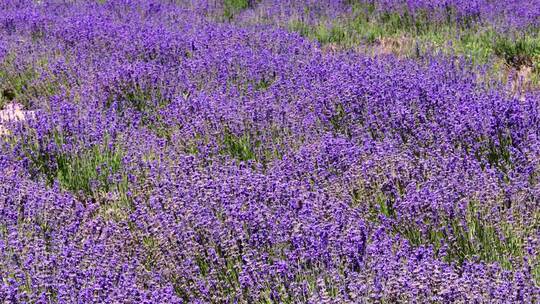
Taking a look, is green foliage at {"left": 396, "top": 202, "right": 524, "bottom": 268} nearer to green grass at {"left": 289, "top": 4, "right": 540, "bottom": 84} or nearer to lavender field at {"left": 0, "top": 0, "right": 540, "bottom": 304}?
lavender field at {"left": 0, "top": 0, "right": 540, "bottom": 304}

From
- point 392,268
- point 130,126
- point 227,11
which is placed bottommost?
point 227,11

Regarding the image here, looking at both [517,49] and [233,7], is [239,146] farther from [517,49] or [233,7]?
[233,7]

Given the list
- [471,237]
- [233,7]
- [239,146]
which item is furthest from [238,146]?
[233,7]

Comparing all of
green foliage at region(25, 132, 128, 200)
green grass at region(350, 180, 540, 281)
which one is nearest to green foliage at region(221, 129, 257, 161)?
green foliage at region(25, 132, 128, 200)

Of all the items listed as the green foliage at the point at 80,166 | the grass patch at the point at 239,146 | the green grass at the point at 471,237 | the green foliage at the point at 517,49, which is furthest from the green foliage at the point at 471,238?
the green foliage at the point at 517,49

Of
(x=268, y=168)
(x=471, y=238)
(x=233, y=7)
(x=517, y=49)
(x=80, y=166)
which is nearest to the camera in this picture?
(x=471, y=238)

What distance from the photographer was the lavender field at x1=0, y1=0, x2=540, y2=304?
3.00m

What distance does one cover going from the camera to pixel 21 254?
340 cm

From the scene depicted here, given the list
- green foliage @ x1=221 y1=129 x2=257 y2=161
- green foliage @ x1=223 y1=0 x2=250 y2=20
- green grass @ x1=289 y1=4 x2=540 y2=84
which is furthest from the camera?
green foliage @ x1=223 y1=0 x2=250 y2=20

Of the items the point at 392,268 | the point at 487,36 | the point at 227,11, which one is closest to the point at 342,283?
the point at 392,268

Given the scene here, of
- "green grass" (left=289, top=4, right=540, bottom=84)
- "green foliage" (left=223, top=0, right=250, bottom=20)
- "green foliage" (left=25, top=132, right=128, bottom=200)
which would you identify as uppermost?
"green foliage" (left=25, top=132, right=128, bottom=200)

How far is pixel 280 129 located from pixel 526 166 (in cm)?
158

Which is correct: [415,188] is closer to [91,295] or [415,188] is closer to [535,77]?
[91,295]

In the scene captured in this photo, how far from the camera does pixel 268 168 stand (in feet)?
13.7
